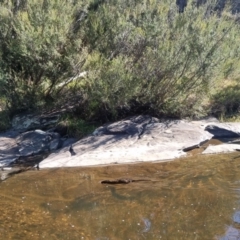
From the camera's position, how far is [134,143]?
13602 millimetres

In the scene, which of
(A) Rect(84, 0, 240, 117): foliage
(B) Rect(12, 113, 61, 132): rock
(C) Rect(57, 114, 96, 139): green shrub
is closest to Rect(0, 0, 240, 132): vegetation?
(A) Rect(84, 0, 240, 117): foliage

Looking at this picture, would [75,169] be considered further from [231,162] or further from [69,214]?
[231,162]

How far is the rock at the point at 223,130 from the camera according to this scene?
15.0 metres

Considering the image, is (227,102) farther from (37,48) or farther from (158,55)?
(37,48)

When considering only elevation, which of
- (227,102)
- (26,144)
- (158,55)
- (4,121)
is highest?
(158,55)

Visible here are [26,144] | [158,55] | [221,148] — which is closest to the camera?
[221,148]

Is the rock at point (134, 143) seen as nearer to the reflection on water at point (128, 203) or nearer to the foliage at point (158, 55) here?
the reflection on water at point (128, 203)

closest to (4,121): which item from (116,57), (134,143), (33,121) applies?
(33,121)

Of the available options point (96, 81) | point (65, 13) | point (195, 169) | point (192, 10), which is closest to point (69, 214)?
point (195, 169)

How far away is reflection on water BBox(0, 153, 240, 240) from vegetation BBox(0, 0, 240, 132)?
12.3ft

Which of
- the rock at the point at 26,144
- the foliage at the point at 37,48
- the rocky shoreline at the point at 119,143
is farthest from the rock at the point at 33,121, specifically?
the rock at the point at 26,144

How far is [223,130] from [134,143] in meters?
3.63

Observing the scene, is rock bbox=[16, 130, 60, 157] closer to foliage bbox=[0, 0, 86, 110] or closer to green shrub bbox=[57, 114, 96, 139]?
green shrub bbox=[57, 114, 96, 139]

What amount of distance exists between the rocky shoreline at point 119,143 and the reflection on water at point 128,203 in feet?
2.11
